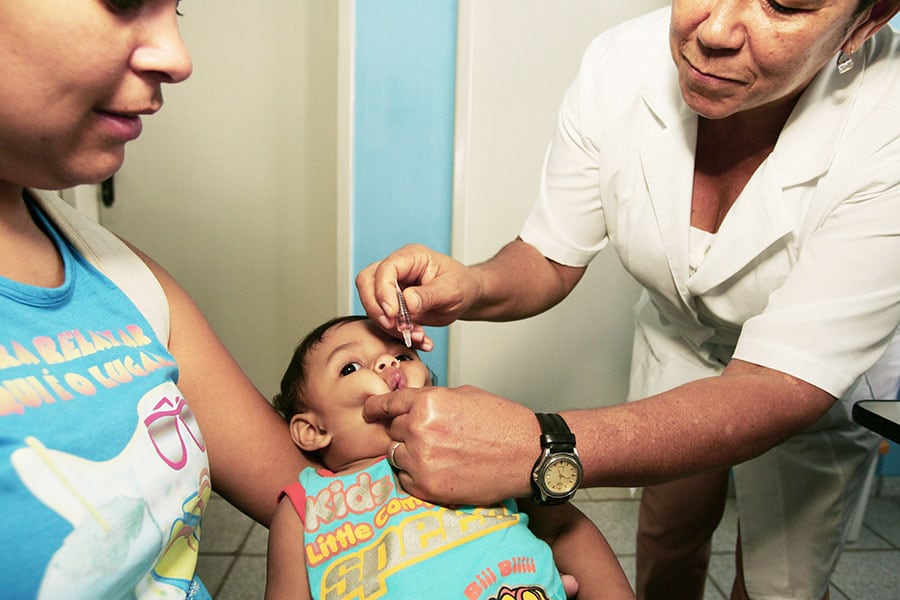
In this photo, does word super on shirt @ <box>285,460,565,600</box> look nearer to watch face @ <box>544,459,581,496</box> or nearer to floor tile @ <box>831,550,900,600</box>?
watch face @ <box>544,459,581,496</box>

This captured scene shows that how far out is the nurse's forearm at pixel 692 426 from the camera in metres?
0.99

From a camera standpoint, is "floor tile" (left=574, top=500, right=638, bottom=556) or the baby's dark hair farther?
"floor tile" (left=574, top=500, right=638, bottom=556)

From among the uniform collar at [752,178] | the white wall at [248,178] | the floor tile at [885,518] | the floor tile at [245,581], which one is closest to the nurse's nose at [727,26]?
the uniform collar at [752,178]

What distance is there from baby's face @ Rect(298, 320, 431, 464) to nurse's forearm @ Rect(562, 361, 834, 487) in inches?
14.2

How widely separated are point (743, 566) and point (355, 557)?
3.83ft

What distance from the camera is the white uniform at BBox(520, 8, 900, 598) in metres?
1.09

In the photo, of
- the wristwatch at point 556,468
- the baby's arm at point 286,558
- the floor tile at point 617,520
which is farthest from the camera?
the floor tile at point 617,520

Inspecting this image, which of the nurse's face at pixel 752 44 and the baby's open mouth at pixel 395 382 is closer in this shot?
the nurse's face at pixel 752 44

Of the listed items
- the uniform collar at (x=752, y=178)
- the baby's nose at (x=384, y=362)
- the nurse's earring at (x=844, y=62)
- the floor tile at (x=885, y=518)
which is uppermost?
the nurse's earring at (x=844, y=62)

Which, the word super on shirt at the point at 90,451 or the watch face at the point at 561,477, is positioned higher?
the word super on shirt at the point at 90,451

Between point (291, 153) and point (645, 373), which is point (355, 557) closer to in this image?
point (645, 373)

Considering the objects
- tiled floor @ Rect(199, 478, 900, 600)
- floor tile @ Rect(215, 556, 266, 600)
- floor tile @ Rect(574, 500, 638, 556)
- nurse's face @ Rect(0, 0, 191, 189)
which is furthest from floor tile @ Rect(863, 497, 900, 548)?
nurse's face @ Rect(0, 0, 191, 189)

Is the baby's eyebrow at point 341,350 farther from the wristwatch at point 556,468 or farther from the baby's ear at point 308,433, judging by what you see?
the wristwatch at point 556,468

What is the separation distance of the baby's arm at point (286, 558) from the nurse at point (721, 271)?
20cm
